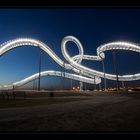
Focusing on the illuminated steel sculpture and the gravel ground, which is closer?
the gravel ground

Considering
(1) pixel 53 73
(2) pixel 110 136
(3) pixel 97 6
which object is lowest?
(2) pixel 110 136

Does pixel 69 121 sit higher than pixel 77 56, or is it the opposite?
pixel 77 56

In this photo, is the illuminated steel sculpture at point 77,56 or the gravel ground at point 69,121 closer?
the gravel ground at point 69,121

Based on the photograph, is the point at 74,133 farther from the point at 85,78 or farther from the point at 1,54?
the point at 85,78

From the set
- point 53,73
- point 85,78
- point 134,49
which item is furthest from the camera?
point 53,73

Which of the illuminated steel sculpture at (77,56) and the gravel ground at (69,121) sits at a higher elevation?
the illuminated steel sculpture at (77,56)

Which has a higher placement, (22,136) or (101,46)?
(101,46)

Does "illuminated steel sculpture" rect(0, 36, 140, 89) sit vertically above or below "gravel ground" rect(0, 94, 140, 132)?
above

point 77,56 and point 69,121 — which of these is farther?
point 77,56

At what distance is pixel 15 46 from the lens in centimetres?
4931

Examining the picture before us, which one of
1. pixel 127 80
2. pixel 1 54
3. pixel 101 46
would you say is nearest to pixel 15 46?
pixel 1 54

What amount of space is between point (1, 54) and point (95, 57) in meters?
25.8

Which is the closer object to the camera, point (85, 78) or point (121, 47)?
point (121, 47)

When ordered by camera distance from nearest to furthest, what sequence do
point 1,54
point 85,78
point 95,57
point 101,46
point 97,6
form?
point 97,6 → point 101,46 → point 1,54 → point 95,57 → point 85,78
